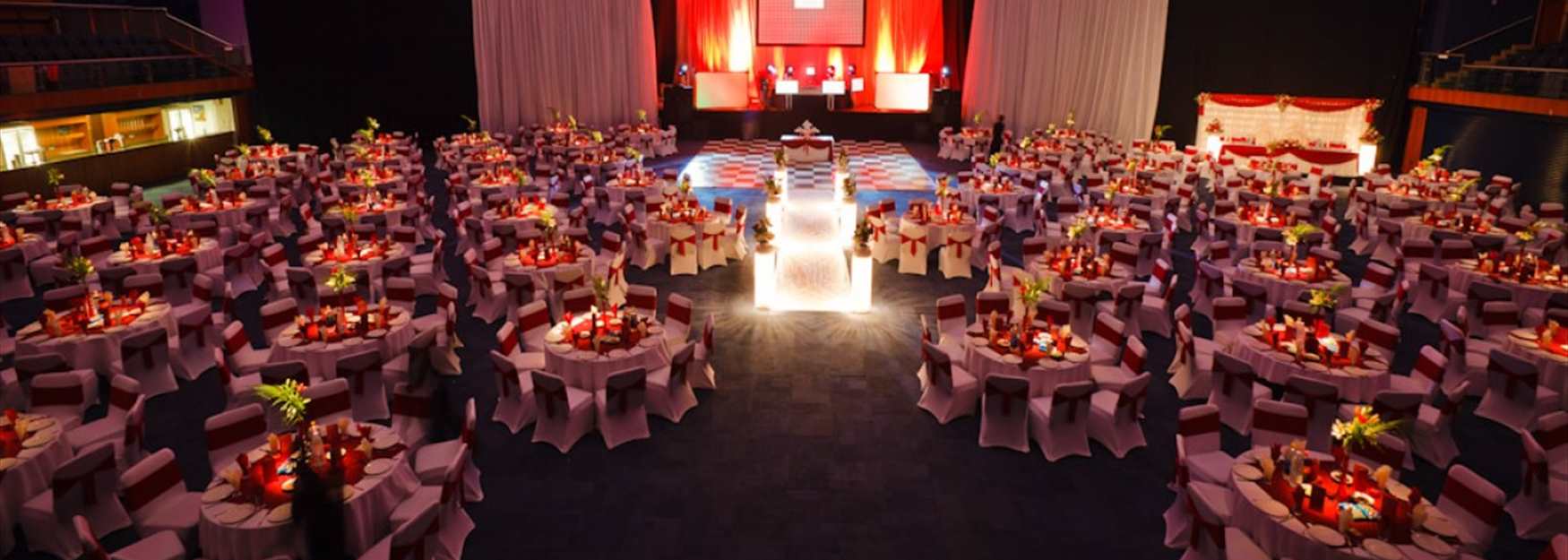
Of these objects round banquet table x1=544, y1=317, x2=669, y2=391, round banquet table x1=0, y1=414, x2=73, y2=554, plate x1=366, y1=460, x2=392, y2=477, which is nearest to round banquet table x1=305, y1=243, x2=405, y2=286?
round banquet table x1=544, y1=317, x2=669, y2=391

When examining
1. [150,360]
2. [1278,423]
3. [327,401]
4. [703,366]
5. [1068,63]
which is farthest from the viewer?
[1068,63]

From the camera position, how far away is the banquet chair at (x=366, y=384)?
7.64m

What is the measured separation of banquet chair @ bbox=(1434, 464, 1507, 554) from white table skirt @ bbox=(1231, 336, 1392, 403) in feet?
5.28

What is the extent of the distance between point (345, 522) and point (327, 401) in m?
1.64

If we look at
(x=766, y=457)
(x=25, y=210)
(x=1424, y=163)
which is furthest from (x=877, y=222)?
(x=25, y=210)

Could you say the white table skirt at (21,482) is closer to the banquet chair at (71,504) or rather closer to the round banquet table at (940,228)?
the banquet chair at (71,504)

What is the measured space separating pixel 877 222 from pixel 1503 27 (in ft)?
54.8

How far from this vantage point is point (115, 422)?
6902 millimetres

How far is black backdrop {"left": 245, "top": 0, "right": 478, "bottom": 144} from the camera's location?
23.5 meters

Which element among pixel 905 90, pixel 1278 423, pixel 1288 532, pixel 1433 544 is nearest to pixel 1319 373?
pixel 1278 423

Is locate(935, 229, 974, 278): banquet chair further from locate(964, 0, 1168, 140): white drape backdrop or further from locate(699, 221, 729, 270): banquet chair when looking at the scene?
locate(964, 0, 1168, 140): white drape backdrop

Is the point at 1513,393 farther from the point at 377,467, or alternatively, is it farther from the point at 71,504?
the point at 71,504

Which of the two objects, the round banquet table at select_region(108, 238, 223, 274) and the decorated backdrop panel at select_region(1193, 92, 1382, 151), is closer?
the round banquet table at select_region(108, 238, 223, 274)

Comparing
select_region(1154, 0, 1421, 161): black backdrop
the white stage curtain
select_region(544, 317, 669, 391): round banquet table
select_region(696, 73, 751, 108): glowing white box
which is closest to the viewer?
select_region(544, 317, 669, 391): round banquet table
